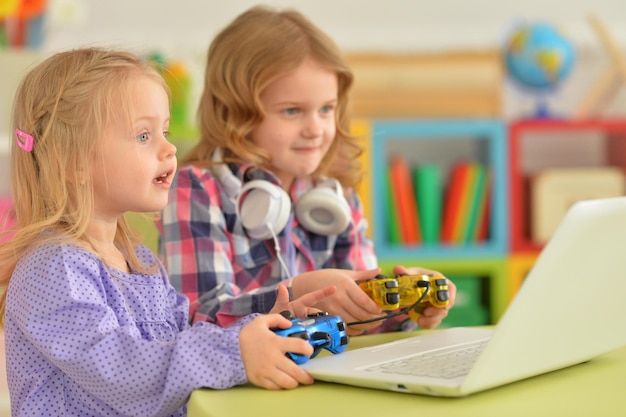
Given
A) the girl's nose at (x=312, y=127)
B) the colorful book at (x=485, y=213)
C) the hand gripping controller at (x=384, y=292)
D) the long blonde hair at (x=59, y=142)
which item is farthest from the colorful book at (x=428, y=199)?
the long blonde hair at (x=59, y=142)

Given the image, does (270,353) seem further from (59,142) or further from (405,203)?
(405,203)

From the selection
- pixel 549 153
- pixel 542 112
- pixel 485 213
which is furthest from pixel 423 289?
pixel 549 153

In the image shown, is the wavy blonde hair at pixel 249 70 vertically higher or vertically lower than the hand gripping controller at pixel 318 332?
higher

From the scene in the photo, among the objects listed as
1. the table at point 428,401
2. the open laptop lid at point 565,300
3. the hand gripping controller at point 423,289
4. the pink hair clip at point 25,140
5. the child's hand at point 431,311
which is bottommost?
the child's hand at point 431,311

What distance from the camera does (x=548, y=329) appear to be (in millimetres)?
850

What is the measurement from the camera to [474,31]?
126 inches

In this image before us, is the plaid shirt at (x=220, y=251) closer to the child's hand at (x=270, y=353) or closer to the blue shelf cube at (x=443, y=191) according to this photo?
the child's hand at (x=270, y=353)

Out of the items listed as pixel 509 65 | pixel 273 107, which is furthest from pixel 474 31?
pixel 273 107

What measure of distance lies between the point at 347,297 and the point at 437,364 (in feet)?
0.87

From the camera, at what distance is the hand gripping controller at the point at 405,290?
1127 mm

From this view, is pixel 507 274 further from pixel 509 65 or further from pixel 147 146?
pixel 147 146

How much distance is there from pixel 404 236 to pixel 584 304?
6.88 feet

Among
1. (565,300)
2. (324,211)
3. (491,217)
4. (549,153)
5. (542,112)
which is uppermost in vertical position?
(565,300)

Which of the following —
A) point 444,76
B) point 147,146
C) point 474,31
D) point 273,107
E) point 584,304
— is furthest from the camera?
point 474,31
